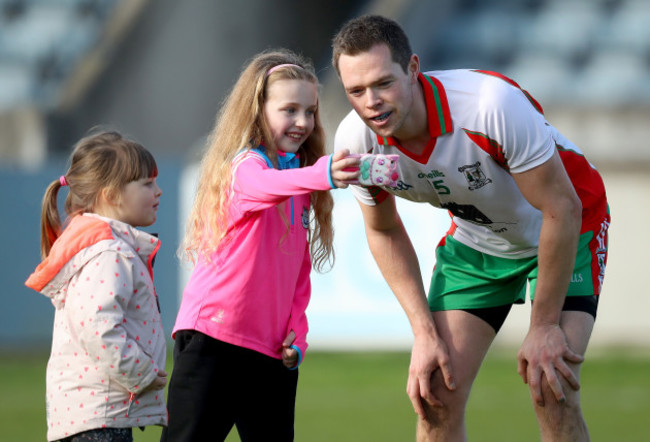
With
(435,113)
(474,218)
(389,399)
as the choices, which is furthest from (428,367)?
(389,399)

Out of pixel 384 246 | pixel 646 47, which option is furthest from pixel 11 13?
pixel 384 246

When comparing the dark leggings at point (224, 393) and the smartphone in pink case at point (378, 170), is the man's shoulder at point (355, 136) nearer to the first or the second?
the smartphone in pink case at point (378, 170)

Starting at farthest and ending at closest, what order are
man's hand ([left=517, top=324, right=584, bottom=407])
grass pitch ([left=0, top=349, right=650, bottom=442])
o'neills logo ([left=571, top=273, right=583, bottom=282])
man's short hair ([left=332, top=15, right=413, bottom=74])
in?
grass pitch ([left=0, top=349, right=650, bottom=442]) < o'neills logo ([left=571, top=273, right=583, bottom=282]) < man's hand ([left=517, top=324, right=584, bottom=407]) < man's short hair ([left=332, top=15, right=413, bottom=74])

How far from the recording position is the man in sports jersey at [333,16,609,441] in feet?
11.6

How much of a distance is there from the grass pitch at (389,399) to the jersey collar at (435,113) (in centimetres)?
319

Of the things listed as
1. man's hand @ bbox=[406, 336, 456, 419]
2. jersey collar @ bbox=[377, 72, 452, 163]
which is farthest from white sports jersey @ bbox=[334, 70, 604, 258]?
man's hand @ bbox=[406, 336, 456, 419]

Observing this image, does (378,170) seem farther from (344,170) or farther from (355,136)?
(355,136)

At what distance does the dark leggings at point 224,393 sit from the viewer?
3.60 meters

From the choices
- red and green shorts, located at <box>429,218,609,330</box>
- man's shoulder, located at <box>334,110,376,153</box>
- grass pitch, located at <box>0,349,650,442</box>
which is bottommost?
grass pitch, located at <box>0,349,650,442</box>

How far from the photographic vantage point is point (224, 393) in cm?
364

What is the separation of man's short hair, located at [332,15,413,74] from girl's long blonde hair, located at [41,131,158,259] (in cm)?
78

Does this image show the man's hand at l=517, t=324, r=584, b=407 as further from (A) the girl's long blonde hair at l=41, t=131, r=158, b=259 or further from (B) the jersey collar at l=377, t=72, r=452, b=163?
(A) the girl's long blonde hair at l=41, t=131, r=158, b=259

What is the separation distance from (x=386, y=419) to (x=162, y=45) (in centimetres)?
741

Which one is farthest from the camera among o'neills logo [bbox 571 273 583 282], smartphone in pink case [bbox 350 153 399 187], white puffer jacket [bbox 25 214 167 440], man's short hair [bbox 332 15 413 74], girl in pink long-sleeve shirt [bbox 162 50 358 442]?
o'neills logo [bbox 571 273 583 282]
